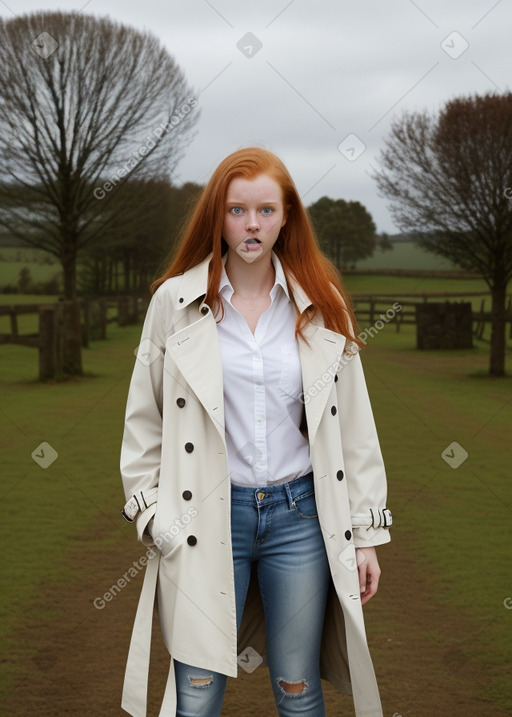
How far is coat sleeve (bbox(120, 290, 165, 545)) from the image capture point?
187 cm

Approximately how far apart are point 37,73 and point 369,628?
7175 millimetres

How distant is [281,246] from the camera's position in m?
2.00

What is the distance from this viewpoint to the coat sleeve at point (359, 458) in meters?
1.92

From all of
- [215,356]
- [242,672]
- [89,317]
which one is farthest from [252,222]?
[89,317]

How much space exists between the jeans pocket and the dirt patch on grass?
4.93 ft

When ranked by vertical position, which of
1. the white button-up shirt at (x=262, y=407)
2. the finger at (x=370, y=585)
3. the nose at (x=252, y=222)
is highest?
the nose at (x=252, y=222)

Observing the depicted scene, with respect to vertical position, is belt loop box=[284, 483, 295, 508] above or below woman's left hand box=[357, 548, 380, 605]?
above

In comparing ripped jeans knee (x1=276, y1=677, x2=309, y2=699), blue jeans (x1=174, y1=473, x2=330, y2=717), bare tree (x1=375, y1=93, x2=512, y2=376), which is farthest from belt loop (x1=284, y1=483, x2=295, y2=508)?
bare tree (x1=375, y1=93, x2=512, y2=376)

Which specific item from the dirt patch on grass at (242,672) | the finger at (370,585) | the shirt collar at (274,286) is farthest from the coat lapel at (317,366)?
the dirt patch on grass at (242,672)

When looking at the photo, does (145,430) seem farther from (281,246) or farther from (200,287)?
(281,246)

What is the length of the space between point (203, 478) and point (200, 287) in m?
0.38

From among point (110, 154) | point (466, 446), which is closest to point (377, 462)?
point (466, 446)

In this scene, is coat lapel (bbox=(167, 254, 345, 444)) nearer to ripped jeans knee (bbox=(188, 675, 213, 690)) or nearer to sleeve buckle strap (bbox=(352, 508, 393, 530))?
sleeve buckle strap (bbox=(352, 508, 393, 530))

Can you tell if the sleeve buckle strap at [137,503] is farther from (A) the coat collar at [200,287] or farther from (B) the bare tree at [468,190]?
(B) the bare tree at [468,190]
